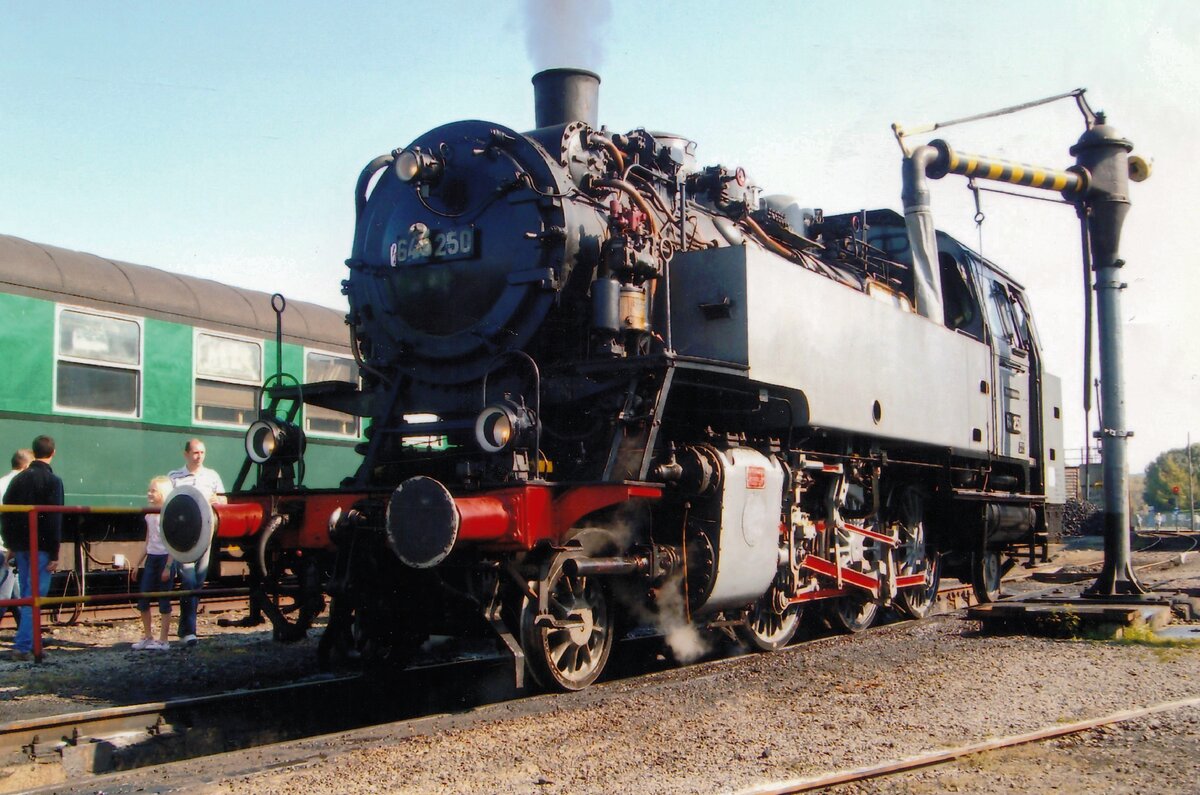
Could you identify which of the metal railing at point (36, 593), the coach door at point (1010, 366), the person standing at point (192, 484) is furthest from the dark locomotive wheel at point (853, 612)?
the person standing at point (192, 484)

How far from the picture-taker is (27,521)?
25.0ft

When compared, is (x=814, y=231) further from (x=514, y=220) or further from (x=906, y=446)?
(x=514, y=220)

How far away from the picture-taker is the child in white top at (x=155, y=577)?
789cm

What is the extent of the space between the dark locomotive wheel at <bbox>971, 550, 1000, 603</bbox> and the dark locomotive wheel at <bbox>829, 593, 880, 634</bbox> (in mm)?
1880

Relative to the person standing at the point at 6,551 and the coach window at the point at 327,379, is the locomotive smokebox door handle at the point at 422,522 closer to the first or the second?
the person standing at the point at 6,551

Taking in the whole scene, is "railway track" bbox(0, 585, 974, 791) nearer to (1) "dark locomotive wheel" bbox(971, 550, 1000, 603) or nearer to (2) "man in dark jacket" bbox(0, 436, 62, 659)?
(2) "man in dark jacket" bbox(0, 436, 62, 659)

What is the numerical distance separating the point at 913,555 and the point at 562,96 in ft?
16.3

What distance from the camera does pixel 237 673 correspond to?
6.96 m

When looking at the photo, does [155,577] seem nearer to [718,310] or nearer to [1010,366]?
[718,310]

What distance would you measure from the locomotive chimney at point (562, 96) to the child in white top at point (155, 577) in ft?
12.3

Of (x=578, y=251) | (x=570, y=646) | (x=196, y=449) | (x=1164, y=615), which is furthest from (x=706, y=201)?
(x=1164, y=615)

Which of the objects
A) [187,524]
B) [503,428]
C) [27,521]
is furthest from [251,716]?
[27,521]

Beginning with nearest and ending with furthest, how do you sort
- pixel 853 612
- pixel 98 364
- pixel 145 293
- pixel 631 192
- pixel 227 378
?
pixel 631 192 < pixel 853 612 < pixel 98 364 < pixel 145 293 < pixel 227 378

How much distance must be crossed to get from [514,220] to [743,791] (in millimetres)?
3592
